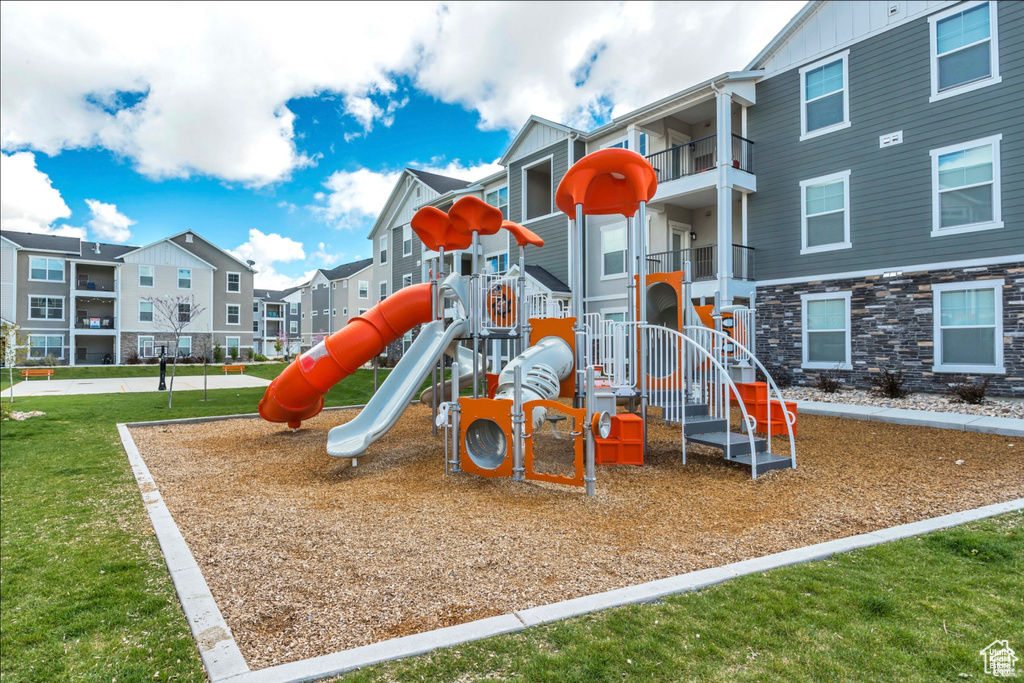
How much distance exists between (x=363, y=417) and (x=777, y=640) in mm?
6589

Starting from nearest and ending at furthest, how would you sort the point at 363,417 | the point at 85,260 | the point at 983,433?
the point at 363,417, the point at 983,433, the point at 85,260

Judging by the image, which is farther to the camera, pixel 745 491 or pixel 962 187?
pixel 962 187

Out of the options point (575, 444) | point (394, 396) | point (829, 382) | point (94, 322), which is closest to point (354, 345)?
point (394, 396)

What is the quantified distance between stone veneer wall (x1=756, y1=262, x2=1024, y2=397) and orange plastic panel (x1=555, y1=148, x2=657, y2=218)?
910 cm

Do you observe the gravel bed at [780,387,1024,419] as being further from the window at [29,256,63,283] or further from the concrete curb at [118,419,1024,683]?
the window at [29,256,63,283]

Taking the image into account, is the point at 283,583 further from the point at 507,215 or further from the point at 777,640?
the point at 507,215

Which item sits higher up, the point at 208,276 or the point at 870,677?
the point at 208,276

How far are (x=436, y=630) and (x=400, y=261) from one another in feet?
98.2

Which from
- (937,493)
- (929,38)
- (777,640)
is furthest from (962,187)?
(777,640)

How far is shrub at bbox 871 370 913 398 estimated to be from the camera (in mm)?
12883

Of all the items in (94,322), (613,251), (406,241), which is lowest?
(94,322)

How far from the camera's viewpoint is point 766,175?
1609 cm

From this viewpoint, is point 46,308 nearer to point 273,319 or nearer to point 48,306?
point 48,306

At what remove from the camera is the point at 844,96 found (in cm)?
1464
